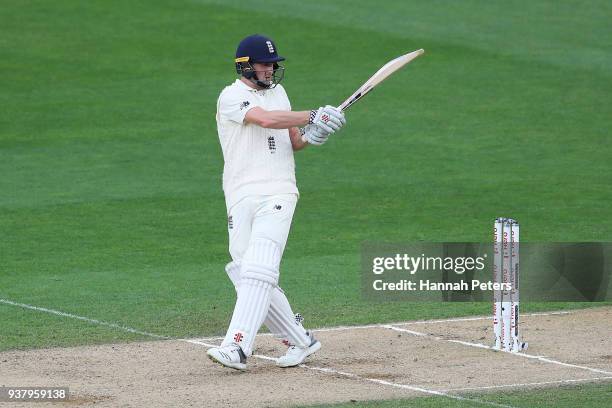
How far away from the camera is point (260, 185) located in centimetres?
870

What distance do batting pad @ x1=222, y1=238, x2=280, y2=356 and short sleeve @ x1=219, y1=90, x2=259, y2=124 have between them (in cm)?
91

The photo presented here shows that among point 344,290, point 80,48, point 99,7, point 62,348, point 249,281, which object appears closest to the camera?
point 249,281

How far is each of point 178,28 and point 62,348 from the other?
14.6 m

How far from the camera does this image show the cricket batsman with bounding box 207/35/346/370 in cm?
848

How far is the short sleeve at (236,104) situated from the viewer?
8672 millimetres

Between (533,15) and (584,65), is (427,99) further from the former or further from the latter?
(533,15)

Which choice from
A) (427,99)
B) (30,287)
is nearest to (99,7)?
(427,99)

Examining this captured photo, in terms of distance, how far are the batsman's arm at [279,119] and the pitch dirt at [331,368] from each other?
160cm

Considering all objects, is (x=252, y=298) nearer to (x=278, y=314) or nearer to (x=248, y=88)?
(x=278, y=314)

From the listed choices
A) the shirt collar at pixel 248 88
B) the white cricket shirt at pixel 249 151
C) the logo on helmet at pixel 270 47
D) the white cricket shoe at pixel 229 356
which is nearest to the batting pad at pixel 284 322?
the white cricket shoe at pixel 229 356

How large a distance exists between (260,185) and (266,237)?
36cm

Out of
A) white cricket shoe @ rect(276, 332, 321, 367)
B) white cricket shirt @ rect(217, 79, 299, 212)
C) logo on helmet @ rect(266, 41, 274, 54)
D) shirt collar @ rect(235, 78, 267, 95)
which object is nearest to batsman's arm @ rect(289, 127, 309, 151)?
white cricket shirt @ rect(217, 79, 299, 212)

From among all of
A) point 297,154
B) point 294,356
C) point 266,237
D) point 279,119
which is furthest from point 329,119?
point 297,154

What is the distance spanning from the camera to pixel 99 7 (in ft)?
80.5
